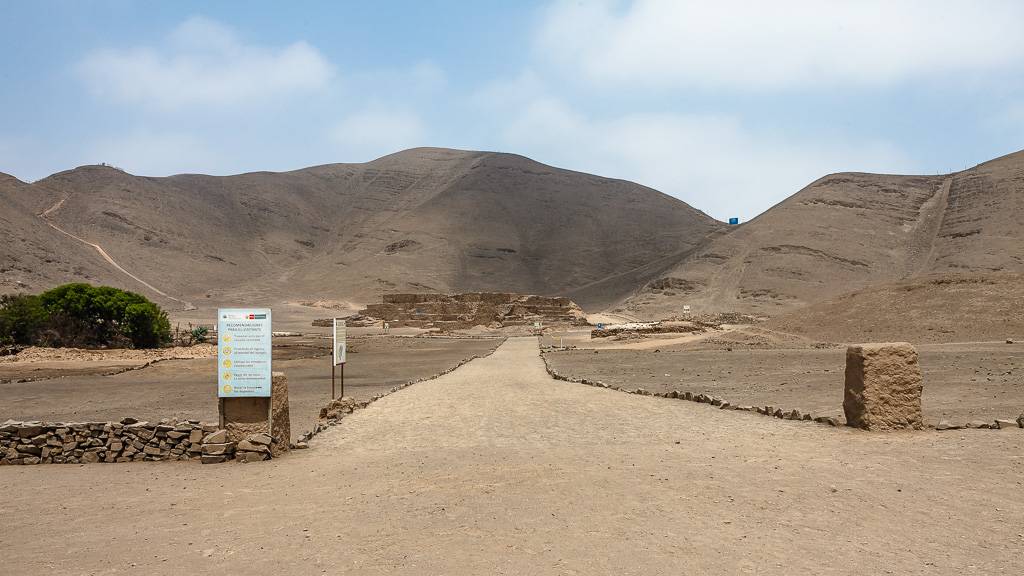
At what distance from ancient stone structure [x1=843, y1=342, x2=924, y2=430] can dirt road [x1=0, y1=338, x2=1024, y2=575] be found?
36 cm

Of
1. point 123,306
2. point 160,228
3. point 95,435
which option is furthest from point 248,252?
point 95,435

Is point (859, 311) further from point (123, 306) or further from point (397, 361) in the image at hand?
point (123, 306)

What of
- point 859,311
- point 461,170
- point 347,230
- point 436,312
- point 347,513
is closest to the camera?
point 347,513

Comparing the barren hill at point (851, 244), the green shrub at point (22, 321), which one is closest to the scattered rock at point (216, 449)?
the green shrub at point (22, 321)

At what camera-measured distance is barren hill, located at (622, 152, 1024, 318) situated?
71125 mm

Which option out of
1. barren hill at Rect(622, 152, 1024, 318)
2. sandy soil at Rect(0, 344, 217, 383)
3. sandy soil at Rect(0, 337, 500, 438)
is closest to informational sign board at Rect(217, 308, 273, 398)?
sandy soil at Rect(0, 337, 500, 438)

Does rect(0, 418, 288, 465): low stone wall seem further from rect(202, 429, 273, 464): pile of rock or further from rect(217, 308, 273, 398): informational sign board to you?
rect(217, 308, 273, 398): informational sign board

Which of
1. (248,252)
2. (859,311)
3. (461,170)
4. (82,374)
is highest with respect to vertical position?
(461,170)

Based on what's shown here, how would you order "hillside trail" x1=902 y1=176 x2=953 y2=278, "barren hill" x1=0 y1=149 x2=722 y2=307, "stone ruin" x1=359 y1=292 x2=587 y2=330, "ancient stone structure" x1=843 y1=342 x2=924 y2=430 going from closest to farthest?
"ancient stone structure" x1=843 y1=342 x2=924 y2=430 → "stone ruin" x1=359 y1=292 x2=587 y2=330 → "hillside trail" x1=902 y1=176 x2=953 y2=278 → "barren hill" x1=0 y1=149 x2=722 y2=307

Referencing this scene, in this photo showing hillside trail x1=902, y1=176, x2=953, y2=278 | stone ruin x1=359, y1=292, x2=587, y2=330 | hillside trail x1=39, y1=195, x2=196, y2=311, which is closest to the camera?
stone ruin x1=359, y1=292, x2=587, y2=330

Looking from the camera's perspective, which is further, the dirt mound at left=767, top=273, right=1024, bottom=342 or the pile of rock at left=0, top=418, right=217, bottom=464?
the dirt mound at left=767, top=273, right=1024, bottom=342

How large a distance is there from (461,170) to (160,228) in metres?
68.8

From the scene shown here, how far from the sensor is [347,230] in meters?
126

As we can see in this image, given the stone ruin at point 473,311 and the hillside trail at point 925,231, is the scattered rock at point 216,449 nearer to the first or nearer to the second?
the stone ruin at point 473,311
